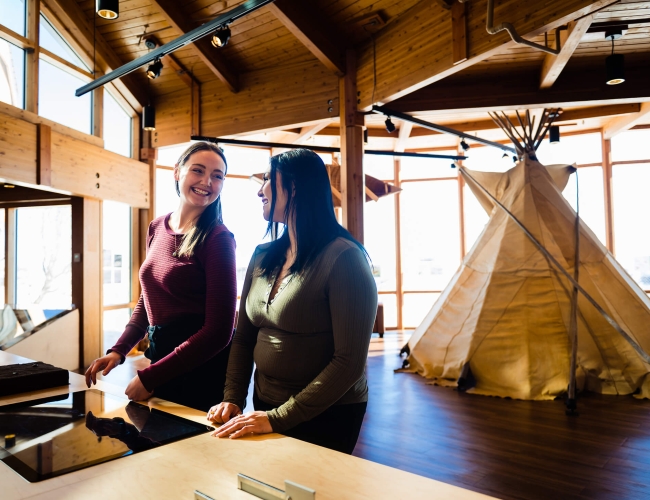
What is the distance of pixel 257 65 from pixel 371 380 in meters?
4.36

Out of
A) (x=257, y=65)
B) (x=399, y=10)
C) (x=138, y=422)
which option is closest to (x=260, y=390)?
(x=138, y=422)

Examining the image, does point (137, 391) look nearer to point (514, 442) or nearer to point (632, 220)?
point (514, 442)

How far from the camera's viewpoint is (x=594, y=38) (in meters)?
5.14

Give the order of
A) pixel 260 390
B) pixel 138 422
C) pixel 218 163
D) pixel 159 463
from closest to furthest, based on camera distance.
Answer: pixel 159 463
pixel 138 422
pixel 260 390
pixel 218 163

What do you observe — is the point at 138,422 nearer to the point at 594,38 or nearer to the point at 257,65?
the point at 594,38

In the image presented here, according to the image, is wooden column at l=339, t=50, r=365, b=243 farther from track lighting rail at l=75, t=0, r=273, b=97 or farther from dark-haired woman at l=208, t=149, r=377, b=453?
dark-haired woman at l=208, t=149, r=377, b=453

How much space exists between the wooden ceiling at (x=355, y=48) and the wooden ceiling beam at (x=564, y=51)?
0.09ft

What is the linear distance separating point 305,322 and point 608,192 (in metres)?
9.86

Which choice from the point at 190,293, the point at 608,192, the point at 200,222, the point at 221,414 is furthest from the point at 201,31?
the point at 608,192

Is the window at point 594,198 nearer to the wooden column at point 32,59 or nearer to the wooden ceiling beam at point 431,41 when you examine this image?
the wooden ceiling beam at point 431,41

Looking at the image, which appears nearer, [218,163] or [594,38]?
[218,163]

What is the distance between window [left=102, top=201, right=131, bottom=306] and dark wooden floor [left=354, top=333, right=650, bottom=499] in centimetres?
456

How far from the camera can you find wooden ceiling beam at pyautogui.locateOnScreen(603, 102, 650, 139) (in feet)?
25.6

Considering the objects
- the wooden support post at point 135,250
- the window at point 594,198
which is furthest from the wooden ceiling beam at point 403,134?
the wooden support post at point 135,250
